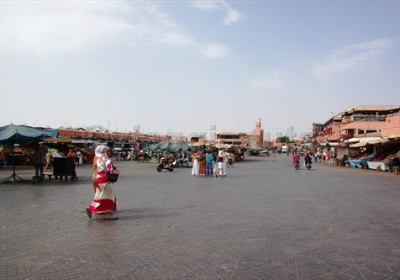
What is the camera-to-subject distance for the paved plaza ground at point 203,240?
15.1ft

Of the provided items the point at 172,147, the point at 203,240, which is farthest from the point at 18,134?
the point at 172,147

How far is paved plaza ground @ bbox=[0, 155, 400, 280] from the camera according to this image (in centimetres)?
459

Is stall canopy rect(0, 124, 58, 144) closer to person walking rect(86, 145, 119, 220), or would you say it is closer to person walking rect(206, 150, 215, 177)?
person walking rect(86, 145, 119, 220)

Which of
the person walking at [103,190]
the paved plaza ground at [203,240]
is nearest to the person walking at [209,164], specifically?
the paved plaza ground at [203,240]

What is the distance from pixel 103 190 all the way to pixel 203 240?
306cm

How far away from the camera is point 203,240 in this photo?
603 cm

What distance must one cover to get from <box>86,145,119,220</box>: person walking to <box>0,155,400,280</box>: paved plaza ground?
311 mm

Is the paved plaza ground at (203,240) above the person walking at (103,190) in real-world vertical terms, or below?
below

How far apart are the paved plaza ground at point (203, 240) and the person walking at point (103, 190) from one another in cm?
31

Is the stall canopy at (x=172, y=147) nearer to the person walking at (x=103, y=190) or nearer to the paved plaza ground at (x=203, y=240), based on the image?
the paved plaza ground at (x=203, y=240)

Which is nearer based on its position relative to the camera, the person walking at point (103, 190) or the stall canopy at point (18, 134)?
the person walking at point (103, 190)

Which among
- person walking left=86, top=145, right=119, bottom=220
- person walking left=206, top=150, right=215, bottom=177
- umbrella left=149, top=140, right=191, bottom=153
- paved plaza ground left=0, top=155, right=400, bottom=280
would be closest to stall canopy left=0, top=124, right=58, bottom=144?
paved plaza ground left=0, top=155, right=400, bottom=280

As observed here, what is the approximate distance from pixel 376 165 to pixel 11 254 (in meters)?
26.9

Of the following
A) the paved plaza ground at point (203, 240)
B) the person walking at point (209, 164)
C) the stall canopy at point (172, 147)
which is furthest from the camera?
the stall canopy at point (172, 147)
